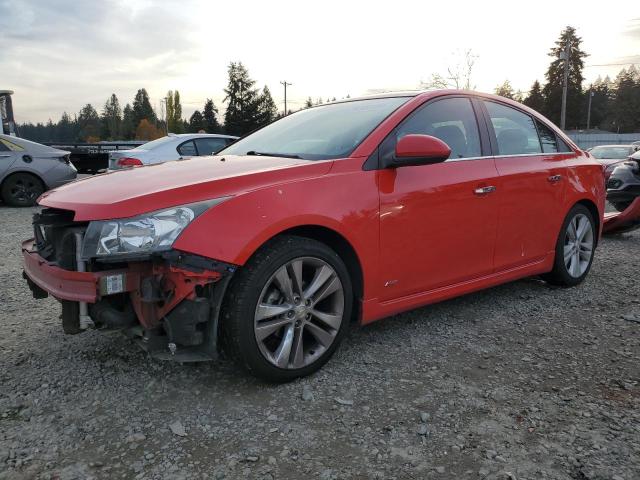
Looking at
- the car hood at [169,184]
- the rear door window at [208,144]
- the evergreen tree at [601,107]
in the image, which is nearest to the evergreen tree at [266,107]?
the evergreen tree at [601,107]

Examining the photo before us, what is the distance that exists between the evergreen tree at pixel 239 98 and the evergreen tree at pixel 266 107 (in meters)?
0.59

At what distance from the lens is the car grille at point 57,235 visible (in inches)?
101

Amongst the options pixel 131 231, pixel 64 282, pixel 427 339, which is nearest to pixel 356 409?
pixel 427 339

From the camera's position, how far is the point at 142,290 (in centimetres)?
249

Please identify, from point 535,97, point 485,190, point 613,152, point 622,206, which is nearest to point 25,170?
point 485,190

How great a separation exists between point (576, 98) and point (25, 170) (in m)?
78.7

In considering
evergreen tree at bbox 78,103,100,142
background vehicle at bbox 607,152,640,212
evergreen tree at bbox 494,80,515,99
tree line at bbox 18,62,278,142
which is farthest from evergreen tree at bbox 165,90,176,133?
background vehicle at bbox 607,152,640,212

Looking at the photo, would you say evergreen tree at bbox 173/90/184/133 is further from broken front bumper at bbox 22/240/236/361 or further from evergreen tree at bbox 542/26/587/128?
broken front bumper at bbox 22/240/236/361

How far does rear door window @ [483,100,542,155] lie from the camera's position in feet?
13.1

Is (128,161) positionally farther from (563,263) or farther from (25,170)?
(563,263)

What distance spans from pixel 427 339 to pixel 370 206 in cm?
108

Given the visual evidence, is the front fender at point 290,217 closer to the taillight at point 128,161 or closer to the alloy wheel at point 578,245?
the alloy wheel at point 578,245

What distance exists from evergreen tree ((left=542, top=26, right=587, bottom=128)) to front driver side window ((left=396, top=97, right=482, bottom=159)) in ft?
242

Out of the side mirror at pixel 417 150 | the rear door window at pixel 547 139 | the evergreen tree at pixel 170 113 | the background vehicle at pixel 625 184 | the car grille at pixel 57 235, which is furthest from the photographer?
the evergreen tree at pixel 170 113
